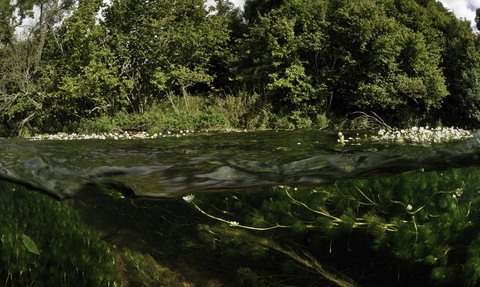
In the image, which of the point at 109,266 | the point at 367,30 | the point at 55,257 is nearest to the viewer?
the point at 109,266

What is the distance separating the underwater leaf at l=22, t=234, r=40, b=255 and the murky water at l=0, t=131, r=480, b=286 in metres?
0.02

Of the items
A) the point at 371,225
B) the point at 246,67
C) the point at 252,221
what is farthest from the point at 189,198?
the point at 246,67

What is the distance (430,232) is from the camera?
339 cm

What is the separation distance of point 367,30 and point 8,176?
18.8m

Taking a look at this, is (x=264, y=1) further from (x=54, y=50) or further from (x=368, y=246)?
(x=368, y=246)

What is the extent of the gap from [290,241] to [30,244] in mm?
2499

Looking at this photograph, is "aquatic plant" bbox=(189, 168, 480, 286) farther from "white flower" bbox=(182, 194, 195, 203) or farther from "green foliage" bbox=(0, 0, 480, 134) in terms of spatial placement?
"green foliage" bbox=(0, 0, 480, 134)

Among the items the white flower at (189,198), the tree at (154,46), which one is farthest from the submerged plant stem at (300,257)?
the tree at (154,46)

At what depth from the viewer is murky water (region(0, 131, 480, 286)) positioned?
3336mm

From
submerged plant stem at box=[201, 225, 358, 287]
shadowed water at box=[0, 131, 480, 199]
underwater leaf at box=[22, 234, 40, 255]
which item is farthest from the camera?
shadowed water at box=[0, 131, 480, 199]

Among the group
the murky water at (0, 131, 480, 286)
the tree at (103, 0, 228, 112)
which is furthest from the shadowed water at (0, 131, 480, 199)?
the tree at (103, 0, 228, 112)

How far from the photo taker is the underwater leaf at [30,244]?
373 centimetres

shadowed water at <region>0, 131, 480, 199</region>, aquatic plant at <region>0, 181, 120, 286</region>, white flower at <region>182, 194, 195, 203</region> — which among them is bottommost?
aquatic plant at <region>0, 181, 120, 286</region>

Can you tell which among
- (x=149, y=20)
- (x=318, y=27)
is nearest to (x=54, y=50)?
(x=149, y=20)
